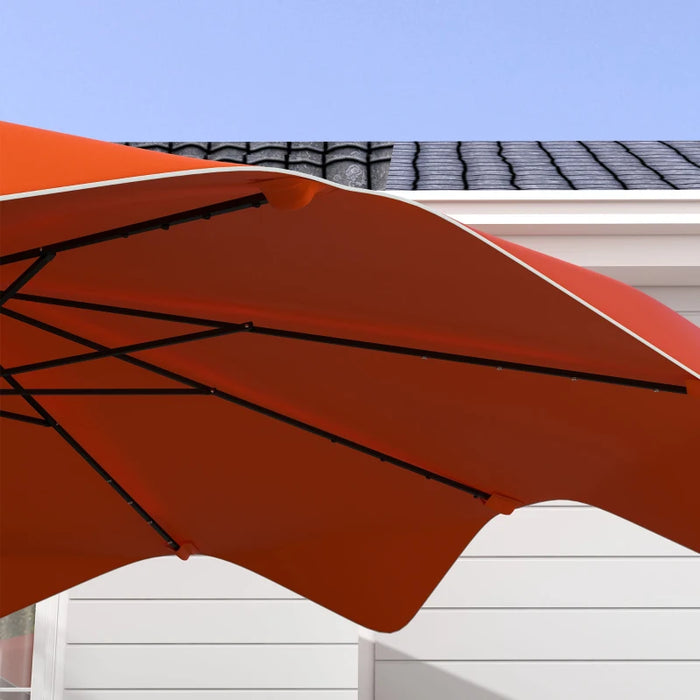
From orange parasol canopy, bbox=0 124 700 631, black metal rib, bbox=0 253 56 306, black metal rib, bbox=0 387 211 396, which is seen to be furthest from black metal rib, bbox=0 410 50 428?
black metal rib, bbox=0 253 56 306

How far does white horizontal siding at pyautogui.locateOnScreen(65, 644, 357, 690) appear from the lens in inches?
196

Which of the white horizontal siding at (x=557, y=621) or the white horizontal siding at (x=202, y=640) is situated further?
the white horizontal siding at (x=202, y=640)

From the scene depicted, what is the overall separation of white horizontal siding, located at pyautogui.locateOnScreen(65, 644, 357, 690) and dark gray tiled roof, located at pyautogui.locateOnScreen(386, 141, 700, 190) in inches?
104

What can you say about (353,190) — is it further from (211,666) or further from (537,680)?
(211,666)

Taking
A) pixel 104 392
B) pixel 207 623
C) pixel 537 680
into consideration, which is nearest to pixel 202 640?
pixel 207 623

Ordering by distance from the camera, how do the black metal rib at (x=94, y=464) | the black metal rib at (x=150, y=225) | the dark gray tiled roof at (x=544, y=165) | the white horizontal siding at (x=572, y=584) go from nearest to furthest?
the black metal rib at (x=150, y=225)
the black metal rib at (x=94, y=464)
the white horizontal siding at (x=572, y=584)
the dark gray tiled roof at (x=544, y=165)

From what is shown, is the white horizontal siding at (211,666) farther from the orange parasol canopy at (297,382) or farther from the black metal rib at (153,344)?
the black metal rib at (153,344)

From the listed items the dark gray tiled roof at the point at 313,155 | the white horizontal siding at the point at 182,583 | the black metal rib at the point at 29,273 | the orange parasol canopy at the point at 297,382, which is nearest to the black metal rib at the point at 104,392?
the orange parasol canopy at the point at 297,382

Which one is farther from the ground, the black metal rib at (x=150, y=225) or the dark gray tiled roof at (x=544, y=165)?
the dark gray tiled roof at (x=544, y=165)

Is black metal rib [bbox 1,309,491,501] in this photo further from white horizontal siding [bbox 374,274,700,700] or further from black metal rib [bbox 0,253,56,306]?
white horizontal siding [bbox 374,274,700,700]

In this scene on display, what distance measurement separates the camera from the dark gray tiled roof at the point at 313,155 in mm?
6609
